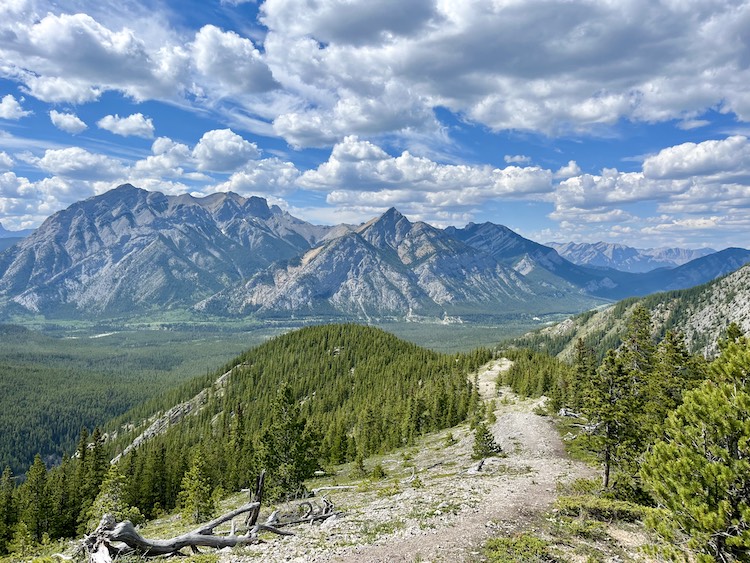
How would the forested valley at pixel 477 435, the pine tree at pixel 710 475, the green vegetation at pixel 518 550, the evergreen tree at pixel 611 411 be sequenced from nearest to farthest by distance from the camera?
the pine tree at pixel 710 475
the forested valley at pixel 477 435
the green vegetation at pixel 518 550
the evergreen tree at pixel 611 411

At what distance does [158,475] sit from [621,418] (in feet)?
288

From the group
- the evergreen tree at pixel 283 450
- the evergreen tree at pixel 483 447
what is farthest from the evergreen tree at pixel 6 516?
the evergreen tree at pixel 483 447

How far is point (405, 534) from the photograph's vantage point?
23.5 m

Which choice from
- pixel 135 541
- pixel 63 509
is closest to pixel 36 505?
pixel 63 509

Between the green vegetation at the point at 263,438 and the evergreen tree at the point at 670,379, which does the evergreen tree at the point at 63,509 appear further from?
the evergreen tree at the point at 670,379

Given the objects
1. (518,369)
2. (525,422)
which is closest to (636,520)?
(525,422)

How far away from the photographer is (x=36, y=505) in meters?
67.2

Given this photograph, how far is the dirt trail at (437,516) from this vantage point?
2109 centimetres

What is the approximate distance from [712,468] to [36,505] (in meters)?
91.0

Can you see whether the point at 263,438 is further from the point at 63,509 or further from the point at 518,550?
the point at 63,509

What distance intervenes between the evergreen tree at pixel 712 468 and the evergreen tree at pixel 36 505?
8595cm

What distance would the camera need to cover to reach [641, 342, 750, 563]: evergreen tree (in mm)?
14969

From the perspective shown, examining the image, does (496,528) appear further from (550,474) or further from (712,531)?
(550,474)

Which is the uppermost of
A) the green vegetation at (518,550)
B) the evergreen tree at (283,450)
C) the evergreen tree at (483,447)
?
the green vegetation at (518,550)
